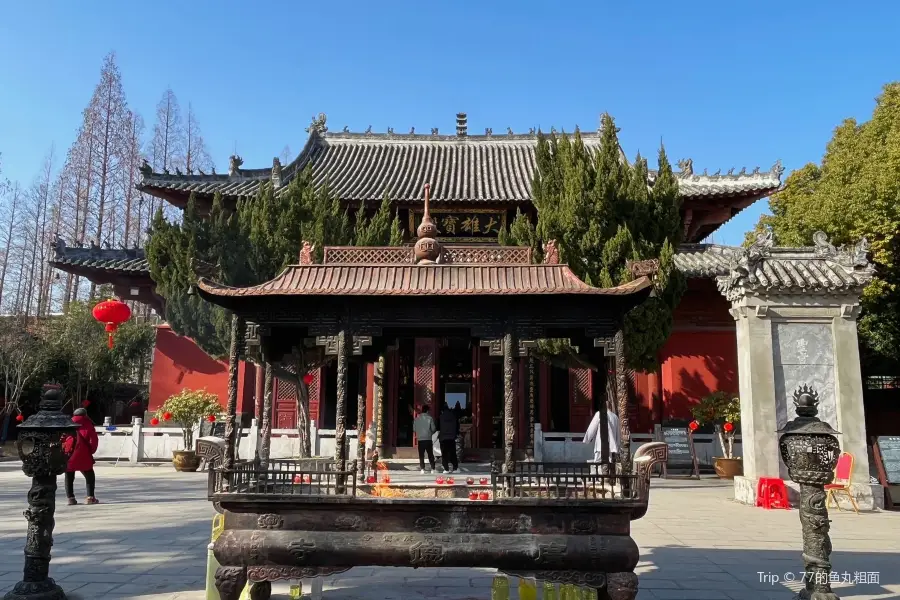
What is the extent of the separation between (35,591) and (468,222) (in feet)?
43.0

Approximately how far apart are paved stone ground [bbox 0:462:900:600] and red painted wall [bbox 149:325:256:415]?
669 centimetres

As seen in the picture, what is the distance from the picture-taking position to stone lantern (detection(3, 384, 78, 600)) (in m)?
4.79

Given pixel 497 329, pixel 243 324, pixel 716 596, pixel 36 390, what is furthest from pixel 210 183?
pixel 716 596

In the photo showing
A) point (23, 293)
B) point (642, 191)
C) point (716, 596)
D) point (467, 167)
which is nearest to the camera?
point (716, 596)

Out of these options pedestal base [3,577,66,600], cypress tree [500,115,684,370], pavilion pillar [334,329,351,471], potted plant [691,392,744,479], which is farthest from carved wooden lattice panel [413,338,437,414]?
A: pedestal base [3,577,66,600]

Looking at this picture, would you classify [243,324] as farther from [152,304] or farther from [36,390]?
[36,390]

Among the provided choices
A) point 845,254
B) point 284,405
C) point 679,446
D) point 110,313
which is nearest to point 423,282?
point 845,254

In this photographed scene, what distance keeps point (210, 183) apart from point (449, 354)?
835cm

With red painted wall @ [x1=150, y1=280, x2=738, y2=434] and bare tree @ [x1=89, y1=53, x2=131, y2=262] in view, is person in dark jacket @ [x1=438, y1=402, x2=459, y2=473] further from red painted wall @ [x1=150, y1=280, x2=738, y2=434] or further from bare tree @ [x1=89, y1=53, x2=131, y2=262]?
bare tree @ [x1=89, y1=53, x2=131, y2=262]

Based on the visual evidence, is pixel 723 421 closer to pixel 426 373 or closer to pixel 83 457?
pixel 426 373

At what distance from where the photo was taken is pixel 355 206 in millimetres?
16312

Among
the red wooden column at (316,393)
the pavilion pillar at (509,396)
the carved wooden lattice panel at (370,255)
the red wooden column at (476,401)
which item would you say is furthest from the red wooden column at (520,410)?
the pavilion pillar at (509,396)

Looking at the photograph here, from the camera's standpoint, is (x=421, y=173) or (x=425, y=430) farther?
(x=421, y=173)

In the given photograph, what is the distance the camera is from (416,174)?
18828 mm
